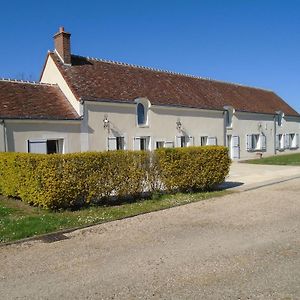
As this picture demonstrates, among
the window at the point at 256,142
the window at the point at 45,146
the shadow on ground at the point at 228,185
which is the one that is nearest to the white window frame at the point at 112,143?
the window at the point at 45,146

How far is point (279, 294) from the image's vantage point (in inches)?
169

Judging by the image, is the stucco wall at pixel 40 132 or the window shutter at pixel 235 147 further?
the window shutter at pixel 235 147

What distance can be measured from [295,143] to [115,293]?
36.6 meters

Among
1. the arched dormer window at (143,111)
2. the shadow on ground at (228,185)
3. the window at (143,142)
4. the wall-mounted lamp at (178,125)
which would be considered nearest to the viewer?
the shadow on ground at (228,185)

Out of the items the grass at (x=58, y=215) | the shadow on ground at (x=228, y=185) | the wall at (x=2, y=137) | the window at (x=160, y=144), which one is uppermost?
the wall at (x=2, y=137)

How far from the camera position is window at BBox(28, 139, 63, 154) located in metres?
16.3

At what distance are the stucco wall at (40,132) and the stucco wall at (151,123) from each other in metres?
0.83

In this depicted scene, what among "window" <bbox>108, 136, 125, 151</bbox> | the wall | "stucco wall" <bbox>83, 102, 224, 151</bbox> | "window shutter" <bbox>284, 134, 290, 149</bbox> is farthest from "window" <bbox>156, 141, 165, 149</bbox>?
"window shutter" <bbox>284, 134, 290, 149</bbox>

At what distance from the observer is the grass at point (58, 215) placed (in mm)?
7449

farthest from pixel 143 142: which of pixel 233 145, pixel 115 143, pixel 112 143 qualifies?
pixel 233 145

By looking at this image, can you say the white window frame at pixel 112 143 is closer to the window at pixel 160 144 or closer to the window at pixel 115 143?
the window at pixel 115 143

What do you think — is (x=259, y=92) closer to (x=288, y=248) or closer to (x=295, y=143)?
Result: (x=295, y=143)

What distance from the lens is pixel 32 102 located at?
17562 mm

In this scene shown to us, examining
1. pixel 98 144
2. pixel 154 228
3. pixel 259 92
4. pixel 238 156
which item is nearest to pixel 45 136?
pixel 98 144
